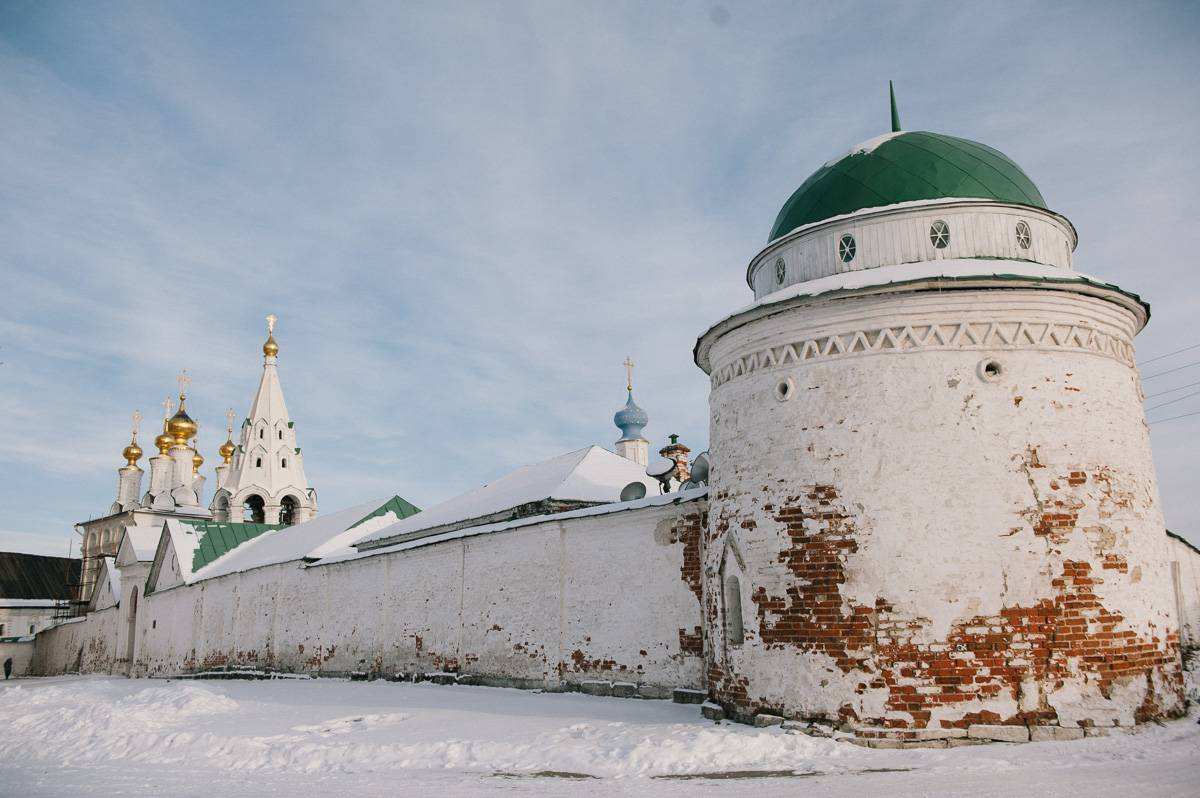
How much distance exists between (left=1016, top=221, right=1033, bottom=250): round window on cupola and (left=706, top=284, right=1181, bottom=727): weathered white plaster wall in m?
1.28

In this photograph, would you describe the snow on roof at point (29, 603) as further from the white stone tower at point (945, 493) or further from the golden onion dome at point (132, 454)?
the white stone tower at point (945, 493)

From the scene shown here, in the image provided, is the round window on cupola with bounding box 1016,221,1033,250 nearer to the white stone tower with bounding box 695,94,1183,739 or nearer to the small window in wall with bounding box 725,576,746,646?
the white stone tower with bounding box 695,94,1183,739

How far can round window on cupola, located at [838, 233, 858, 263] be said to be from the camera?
11172 mm

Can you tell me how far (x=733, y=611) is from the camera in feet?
36.1

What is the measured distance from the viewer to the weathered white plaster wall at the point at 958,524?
8938mm

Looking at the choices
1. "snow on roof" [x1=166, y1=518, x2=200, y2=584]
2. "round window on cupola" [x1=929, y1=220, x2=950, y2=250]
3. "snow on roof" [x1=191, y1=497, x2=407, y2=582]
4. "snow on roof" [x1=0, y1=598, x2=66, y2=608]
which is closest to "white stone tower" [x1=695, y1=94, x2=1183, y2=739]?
"round window on cupola" [x1=929, y1=220, x2=950, y2=250]

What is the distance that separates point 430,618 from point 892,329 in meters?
12.8

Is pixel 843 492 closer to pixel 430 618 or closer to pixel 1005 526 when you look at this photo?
pixel 1005 526

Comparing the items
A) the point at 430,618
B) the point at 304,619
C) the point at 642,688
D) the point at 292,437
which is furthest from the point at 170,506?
the point at 642,688

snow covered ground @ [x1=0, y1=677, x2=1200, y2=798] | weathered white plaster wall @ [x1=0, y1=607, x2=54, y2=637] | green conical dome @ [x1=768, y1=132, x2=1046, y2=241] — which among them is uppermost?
green conical dome @ [x1=768, y1=132, x2=1046, y2=241]

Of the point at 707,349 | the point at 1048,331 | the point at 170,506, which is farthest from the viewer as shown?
the point at 170,506

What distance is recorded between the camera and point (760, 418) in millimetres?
10664

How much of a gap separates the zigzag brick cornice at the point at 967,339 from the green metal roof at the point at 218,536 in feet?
99.4

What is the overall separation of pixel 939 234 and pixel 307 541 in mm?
23200
